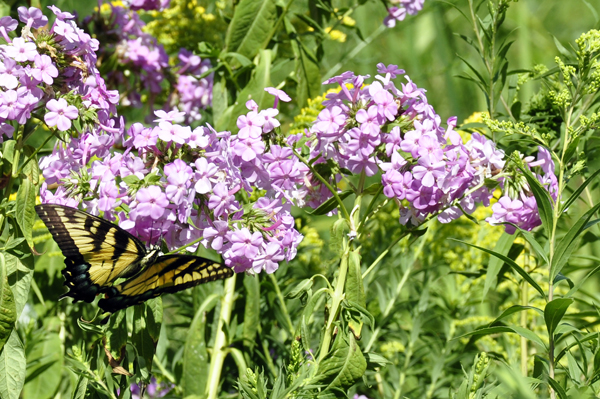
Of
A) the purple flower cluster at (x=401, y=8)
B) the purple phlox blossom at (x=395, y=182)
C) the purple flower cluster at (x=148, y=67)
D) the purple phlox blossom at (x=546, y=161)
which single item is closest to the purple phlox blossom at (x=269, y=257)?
the purple phlox blossom at (x=395, y=182)

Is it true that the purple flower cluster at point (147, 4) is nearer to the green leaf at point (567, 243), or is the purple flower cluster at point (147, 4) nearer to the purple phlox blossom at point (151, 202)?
the purple phlox blossom at point (151, 202)

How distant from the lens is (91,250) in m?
1.16

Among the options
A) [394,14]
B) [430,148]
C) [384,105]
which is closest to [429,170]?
[430,148]

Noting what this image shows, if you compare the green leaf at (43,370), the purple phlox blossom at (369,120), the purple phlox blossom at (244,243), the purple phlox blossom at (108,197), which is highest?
the purple phlox blossom at (369,120)

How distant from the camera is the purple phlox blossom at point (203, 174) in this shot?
3.33 feet

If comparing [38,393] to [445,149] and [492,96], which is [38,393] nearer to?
[445,149]

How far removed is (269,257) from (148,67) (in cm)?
114

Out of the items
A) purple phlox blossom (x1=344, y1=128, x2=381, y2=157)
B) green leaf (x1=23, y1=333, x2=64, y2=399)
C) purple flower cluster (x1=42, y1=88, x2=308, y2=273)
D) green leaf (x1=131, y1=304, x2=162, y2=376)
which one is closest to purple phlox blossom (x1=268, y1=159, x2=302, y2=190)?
purple flower cluster (x1=42, y1=88, x2=308, y2=273)

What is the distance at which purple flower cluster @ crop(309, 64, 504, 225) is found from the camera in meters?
1.06

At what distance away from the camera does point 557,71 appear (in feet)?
4.70

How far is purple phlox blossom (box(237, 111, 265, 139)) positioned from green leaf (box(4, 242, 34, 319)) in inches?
19.4

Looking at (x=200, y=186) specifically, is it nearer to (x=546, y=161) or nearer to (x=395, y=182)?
(x=395, y=182)

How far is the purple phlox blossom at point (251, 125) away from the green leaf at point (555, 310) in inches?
21.4

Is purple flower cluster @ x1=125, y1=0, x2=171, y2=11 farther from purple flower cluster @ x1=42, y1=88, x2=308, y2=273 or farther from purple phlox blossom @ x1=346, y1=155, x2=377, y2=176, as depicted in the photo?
purple phlox blossom @ x1=346, y1=155, x2=377, y2=176
